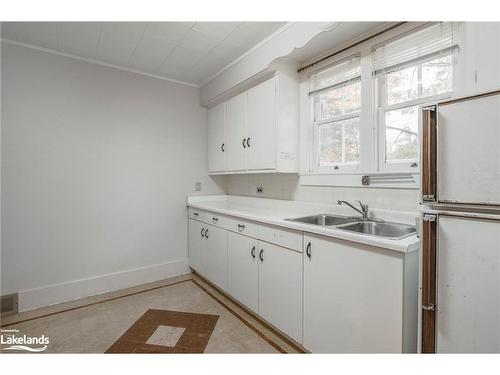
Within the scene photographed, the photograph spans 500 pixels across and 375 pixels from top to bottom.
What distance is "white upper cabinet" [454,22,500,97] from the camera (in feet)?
4.26

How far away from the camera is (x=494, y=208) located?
0.97m

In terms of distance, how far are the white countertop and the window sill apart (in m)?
0.19

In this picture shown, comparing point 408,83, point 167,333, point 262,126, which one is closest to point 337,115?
point 408,83

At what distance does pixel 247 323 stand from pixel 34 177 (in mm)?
2432

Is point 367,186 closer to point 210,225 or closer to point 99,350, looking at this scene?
point 210,225

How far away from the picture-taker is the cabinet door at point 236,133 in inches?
113

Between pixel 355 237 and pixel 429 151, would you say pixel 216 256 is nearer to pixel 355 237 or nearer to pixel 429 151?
pixel 355 237

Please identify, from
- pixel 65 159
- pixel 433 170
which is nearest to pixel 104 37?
pixel 65 159

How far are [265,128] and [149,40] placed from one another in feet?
4.38

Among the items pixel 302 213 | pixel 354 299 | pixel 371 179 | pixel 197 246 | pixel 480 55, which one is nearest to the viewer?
pixel 480 55

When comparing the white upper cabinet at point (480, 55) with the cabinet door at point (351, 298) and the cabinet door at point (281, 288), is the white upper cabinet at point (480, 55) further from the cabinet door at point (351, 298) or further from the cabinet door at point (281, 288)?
the cabinet door at point (281, 288)

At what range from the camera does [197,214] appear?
3182 millimetres

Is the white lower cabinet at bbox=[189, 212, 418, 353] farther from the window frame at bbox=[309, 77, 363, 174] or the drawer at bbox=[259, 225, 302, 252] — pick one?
the window frame at bbox=[309, 77, 363, 174]
